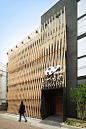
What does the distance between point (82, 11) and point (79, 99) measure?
779cm

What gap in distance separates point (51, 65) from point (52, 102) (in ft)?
13.7

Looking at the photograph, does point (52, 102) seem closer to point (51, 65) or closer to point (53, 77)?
point (53, 77)

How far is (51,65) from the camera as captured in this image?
12.8 m

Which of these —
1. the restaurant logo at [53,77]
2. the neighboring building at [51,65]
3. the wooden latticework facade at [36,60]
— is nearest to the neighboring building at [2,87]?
the wooden latticework facade at [36,60]

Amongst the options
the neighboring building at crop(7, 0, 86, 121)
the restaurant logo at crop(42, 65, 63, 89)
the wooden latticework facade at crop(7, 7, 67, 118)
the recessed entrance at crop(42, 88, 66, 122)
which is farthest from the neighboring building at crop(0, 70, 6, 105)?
the restaurant logo at crop(42, 65, 63, 89)

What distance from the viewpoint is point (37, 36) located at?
1516 centimetres

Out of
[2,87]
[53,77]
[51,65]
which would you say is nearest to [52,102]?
[53,77]

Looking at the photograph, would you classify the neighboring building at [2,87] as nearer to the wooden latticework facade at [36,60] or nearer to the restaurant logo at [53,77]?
the wooden latticework facade at [36,60]

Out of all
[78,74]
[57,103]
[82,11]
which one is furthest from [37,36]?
[57,103]

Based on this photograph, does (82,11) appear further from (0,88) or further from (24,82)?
(0,88)

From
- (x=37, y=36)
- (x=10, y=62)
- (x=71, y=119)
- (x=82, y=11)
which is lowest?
(x=71, y=119)

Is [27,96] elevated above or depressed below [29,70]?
below

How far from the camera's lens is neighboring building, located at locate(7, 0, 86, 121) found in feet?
39.0

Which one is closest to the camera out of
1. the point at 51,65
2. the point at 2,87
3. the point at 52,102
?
the point at 51,65
